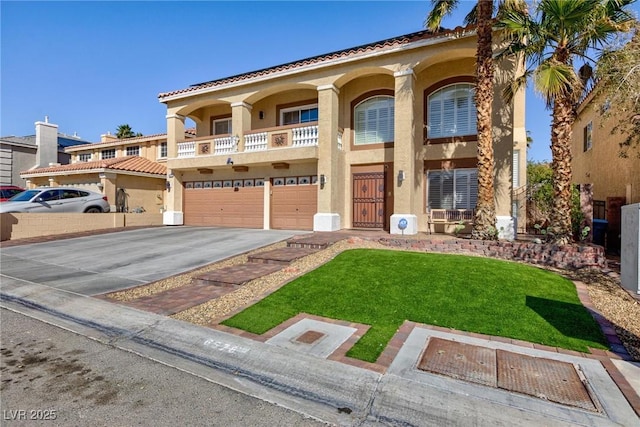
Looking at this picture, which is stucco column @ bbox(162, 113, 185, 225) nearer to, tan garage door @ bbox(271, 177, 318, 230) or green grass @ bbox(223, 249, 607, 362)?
tan garage door @ bbox(271, 177, 318, 230)

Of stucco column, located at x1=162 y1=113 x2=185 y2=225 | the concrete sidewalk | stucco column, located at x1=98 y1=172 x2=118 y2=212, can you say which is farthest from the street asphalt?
stucco column, located at x1=98 y1=172 x2=118 y2=212

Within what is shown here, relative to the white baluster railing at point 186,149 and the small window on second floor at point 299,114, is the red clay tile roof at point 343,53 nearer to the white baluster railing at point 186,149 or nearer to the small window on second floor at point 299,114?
the small window on second floor at point 299,114

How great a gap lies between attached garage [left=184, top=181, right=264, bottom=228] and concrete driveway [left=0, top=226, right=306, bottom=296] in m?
2.50

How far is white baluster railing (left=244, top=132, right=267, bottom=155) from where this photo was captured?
1599 cm

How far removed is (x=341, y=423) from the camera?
3.06m

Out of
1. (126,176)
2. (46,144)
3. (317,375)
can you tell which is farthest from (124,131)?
(317,375)

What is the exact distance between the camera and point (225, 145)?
17.1m

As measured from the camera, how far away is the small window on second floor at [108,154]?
26.9 metres

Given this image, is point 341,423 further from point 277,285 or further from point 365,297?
point 277,285

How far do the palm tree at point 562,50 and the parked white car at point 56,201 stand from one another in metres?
19.5

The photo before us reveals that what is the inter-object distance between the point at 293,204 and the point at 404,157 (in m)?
5.75

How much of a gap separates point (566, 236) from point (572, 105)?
363 cm

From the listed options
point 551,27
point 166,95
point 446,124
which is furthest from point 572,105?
point 166,95

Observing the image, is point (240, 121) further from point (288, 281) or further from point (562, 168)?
point (562, 168)
